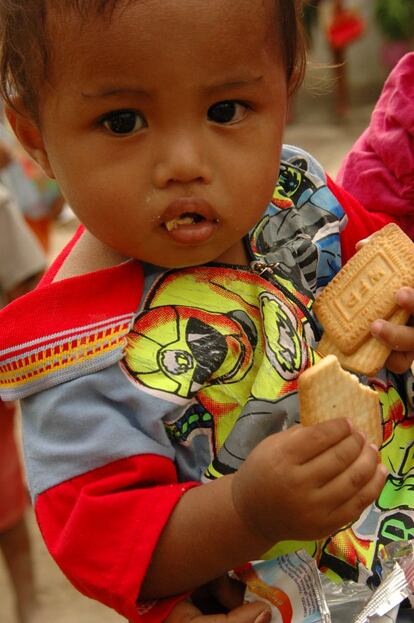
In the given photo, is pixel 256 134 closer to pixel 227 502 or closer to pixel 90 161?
pixel 90 161

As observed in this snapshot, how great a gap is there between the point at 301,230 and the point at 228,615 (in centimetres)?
59

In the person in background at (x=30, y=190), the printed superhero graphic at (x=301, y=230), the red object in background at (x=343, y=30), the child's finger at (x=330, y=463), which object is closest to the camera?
the child's finger at (x=330, y=463)

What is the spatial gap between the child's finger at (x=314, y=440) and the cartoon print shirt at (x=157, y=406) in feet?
0.47

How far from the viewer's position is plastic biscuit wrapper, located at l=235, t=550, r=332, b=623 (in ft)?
3.95

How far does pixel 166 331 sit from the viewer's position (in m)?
1.23

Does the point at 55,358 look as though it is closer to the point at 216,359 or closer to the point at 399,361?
the point at 216,359

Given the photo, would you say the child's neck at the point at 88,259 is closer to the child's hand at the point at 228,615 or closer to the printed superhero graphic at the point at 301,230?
the printed superhero graphic at the point at 301,230

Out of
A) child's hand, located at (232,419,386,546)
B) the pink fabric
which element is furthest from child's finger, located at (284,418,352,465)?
the pink fabric

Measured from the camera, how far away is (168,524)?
1.15m

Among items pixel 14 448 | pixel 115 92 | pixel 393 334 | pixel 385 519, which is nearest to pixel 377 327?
pixel 393 334

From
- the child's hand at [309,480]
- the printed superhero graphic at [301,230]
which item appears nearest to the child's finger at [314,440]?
the child's hand at [309,480]

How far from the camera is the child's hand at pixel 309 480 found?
1.08 metres

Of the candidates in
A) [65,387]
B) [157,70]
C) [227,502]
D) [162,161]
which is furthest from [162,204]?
[227,502]

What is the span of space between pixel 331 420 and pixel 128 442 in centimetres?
26
